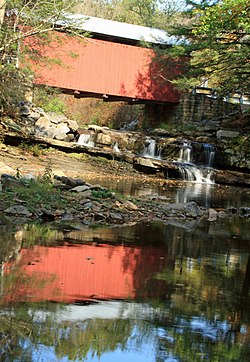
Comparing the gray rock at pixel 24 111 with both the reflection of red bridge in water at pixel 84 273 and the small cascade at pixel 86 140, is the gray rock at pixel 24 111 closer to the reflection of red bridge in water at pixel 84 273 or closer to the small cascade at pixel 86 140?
the small cascade at pixel 86 140

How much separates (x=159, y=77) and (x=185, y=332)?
2661 centimetres

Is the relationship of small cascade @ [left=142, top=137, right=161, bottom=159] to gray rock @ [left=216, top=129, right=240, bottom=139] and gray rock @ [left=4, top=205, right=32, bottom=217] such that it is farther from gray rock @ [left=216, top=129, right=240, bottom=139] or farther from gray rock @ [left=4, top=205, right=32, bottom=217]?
gray rock @ [left=4, top=205, right=32, bottom=217]

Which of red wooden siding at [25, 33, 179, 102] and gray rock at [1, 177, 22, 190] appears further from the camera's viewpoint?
red wooden siding at [25, 33, 179, 102]

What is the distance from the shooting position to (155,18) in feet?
159

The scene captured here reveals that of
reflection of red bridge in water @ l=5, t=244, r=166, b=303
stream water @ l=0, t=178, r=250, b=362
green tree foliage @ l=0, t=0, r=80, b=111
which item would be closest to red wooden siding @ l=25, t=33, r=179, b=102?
green tree foliage @ l=0, t=0, r=80, b=111

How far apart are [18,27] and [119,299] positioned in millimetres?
19028

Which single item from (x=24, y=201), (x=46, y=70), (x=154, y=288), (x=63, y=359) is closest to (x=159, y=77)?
(x=46, y=70)

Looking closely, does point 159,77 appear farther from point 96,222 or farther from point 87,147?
point 96,222

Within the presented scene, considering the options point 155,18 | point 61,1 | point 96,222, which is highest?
point 155,18

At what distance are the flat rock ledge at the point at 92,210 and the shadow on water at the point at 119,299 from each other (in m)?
1.28

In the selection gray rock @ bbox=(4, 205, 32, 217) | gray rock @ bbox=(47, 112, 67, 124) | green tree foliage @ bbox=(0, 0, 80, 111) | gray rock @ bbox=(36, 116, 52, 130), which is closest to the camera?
gray rock @ bbox=(4, 205, 32, 217)

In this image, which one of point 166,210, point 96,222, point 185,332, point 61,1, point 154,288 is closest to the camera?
point 185,332

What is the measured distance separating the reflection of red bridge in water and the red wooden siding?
2046 centimetres

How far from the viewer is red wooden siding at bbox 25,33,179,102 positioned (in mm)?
27312
